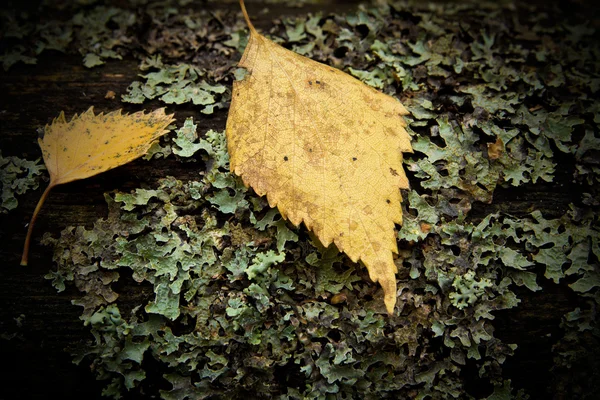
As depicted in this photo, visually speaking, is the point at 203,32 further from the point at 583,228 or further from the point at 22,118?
the point at 583,228

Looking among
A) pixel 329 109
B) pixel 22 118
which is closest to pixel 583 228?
pixel 329 109

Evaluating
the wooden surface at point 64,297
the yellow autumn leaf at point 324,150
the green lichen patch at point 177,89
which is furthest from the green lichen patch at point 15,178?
the yellow autumn leaf at point 324,150

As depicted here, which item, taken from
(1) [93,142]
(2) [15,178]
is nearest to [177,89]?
(1) [93,142]

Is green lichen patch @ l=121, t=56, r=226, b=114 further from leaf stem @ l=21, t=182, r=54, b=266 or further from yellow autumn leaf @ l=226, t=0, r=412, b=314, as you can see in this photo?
leaf stem @ l=21, t=182, r=54, b=266

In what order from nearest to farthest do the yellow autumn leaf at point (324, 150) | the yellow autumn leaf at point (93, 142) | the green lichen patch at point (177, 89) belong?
the yellow autumn leaf at point (324, 150) < the yellow autumn leaf at point (93, 142) < the green lichen patch at point (177, 89)

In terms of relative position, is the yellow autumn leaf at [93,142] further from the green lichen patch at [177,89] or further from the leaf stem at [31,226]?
the green lichen patch at [177,89]

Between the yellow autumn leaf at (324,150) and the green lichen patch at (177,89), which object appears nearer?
the yellow autumn leaf at (324,150)

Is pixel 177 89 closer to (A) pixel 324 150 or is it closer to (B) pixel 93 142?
(B) pixel 93 142

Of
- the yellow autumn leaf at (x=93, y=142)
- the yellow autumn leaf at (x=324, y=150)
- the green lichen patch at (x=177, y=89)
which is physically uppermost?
the yellow autumn leaf at (x=324, y=150)
